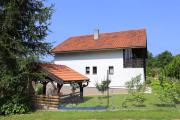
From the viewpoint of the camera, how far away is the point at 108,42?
3756cm

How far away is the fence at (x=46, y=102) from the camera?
2116 cm

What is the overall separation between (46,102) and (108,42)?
693 inches

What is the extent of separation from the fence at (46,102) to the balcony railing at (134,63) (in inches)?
617

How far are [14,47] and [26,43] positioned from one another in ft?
4.11

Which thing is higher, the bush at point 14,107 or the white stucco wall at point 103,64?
the white stucco wall at point 103,64

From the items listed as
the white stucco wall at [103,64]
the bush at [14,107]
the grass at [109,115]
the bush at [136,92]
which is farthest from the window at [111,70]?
the bush at [14,107]

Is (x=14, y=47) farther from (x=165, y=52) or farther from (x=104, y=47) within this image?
(x=165, y=52)

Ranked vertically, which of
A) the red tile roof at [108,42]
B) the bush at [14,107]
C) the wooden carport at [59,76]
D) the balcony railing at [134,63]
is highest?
the red tile roof at [108,42]

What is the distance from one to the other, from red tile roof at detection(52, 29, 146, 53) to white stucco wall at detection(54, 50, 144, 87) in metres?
0.81

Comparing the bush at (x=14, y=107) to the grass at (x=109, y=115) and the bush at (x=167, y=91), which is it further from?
the bush at (x=167, y=91)

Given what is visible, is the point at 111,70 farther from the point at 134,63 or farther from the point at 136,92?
the point at 136,92

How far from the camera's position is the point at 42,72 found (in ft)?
71.1

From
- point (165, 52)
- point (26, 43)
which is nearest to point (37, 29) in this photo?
point (26, 43)

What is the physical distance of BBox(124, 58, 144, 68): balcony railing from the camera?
35.1 meters
